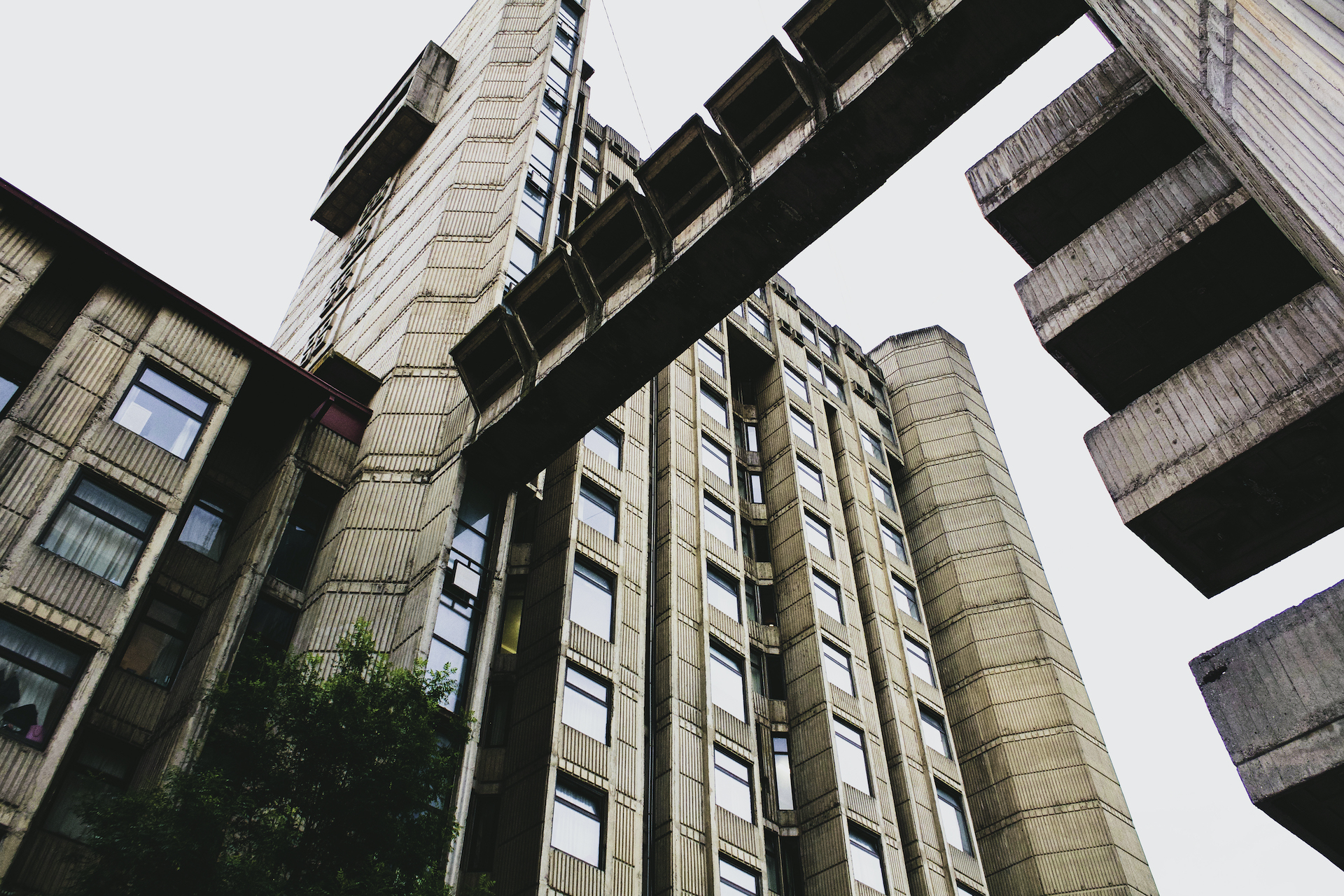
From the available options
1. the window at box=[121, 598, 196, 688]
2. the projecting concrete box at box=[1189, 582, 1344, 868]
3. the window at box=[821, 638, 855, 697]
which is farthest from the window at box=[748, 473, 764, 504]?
the projecting concrete box at box=[1189, 582, 1344, 868]

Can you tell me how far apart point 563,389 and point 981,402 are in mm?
37147

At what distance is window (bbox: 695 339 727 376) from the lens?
1706 inches

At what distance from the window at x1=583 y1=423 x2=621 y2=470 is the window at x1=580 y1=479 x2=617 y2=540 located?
1542 mm

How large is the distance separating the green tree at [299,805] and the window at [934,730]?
27192 mm

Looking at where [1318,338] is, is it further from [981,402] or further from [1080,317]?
[981,402]

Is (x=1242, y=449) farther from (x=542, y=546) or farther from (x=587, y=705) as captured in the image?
(x=542, y=546)

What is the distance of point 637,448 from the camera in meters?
33.1

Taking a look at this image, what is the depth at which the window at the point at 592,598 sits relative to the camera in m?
26.1

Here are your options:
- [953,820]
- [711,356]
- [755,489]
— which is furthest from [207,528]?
[953,820]

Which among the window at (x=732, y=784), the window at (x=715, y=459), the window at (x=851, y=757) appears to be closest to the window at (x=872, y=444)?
the window at (x=715, y=459)

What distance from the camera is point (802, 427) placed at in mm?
45875

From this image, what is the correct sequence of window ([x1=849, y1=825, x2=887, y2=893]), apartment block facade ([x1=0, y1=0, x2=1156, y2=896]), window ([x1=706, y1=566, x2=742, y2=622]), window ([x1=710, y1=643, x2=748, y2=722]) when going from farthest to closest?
window ([x1=706, y1=566, x2=742, y2=622])
window ([x1=710, y1=643, x2=748, y2=722])
window ([x1=849, y1=825, x2=887, y2=893])
apartment block facade ([x1=0, y1=0, x2=1156, y2=896])

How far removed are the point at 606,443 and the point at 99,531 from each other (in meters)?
15.8

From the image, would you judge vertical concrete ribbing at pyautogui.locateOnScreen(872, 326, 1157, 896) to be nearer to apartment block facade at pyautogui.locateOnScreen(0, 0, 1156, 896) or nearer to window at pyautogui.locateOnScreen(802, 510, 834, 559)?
apartment block facade at pyautogui.locateOnScreen(0, 0, 1156, 896)
